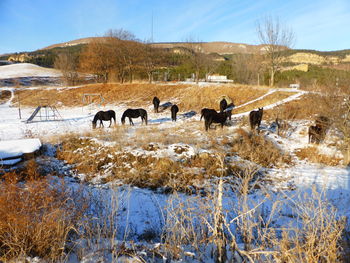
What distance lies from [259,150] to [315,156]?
8.50ft

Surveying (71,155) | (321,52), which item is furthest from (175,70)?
(321,52)

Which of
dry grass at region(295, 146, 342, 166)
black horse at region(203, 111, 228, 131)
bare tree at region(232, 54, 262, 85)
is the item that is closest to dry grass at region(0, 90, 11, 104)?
black horse at region(203, 111, 228, 131)

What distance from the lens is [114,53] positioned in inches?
1539

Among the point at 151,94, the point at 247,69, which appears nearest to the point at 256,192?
the point at 151,94

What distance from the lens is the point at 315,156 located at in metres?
10.0

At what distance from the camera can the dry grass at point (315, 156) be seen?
957cm

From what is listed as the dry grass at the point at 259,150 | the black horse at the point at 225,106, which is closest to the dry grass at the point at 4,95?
the black horse at the point at 225,106

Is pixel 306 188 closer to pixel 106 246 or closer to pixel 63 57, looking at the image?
pixel 106 246

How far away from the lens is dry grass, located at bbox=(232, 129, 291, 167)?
31.2 ft

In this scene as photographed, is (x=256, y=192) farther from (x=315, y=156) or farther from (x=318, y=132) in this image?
(x=318, y=132)

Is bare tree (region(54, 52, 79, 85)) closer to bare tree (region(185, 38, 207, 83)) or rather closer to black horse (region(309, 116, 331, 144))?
bare tree (region(185, 38, 207, 83))

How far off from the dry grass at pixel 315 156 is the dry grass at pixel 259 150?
0.77 metres

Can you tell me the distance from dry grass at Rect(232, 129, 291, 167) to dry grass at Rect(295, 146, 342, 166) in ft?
2.53

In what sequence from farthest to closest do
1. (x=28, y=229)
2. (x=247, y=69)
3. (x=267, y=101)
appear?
(x=247, y=69) < (x=267, y=101) < (x=28, y=229)
